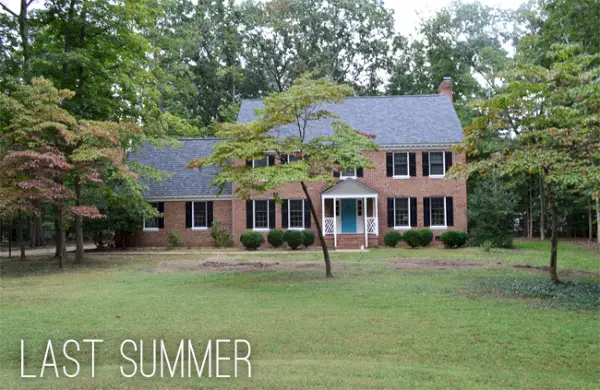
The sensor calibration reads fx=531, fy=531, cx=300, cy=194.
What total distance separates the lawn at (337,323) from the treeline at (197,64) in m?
3.33

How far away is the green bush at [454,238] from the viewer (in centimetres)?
2664

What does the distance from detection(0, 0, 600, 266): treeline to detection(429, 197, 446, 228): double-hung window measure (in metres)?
3.10

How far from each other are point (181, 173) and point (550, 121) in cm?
2264

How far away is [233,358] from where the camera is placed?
6773 millimetres

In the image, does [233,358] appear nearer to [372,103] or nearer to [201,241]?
[201,241]

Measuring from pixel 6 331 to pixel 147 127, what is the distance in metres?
15.0

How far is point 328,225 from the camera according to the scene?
93.2 feet

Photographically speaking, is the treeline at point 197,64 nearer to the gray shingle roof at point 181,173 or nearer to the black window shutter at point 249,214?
the gray shingle roof at point 181,173

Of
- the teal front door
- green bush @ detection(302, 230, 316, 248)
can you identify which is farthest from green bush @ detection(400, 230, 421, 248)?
green bush @ detection(302, 230, 316, 248)

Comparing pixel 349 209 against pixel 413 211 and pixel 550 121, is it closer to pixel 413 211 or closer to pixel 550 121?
pixel 413 211

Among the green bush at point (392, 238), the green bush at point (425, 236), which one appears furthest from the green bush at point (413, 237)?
the green bush at point (392, 238)

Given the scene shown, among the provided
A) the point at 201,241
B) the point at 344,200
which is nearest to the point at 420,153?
the point at 344,200

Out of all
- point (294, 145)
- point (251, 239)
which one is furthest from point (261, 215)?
point (294, 145)

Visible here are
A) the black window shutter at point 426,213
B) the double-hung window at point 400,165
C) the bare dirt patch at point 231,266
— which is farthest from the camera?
the double-hung window at point 400,165
